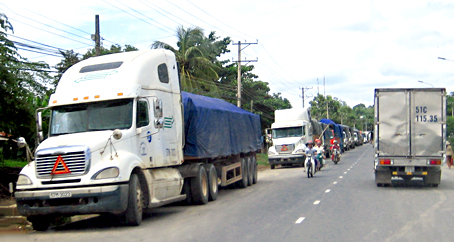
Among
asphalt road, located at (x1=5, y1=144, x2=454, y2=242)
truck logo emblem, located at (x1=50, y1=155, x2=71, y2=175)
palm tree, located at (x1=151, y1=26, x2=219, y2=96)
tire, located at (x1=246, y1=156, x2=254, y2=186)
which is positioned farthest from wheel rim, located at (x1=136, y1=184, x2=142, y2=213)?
palm tree, located at (x1=151, y1=26, x2=219, y2=96)

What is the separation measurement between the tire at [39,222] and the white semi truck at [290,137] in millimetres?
21713

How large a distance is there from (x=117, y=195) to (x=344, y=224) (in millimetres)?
4470

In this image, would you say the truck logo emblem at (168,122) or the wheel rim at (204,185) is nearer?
the truck logo emblem at (168,122)

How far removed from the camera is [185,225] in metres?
10.7

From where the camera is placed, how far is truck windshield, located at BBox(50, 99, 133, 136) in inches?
→ 434

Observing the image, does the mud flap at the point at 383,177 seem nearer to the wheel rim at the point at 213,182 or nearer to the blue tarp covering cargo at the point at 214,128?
the blue tarp covering cargo at the point at 214,128

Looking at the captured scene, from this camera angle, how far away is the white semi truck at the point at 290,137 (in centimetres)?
3127

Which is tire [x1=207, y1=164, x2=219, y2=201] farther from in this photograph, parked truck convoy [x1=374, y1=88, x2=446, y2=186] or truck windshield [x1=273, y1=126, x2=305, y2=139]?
truck windshield [x1=273, y1=126, x2=305, y2=139]

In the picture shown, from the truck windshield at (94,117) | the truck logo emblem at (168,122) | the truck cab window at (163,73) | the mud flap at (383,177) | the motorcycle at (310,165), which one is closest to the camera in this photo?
the truck windshield at (94,117)

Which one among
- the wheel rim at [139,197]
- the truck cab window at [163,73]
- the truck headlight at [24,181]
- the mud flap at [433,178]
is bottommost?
the mud flap at [433,178]

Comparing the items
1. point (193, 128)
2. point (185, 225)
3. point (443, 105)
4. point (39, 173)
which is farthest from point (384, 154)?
point (39, 173)

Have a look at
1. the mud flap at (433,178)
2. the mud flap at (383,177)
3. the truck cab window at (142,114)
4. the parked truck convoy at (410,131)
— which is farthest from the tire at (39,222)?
the mud flap at (433,178)

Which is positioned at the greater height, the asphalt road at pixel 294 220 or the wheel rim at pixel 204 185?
the wheel rim at pixel 204 185

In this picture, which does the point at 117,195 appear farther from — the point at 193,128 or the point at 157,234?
the point at 193,128
